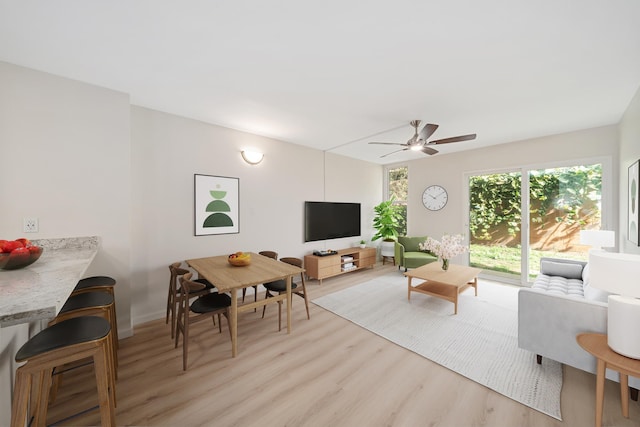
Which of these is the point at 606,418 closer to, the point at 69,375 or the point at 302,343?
the point at 302,343

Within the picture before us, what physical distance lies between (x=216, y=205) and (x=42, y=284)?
2.24 meters

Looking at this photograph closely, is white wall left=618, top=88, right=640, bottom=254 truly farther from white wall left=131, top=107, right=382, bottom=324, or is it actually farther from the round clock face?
white wall left=131, top=107, right=382, bottom=324

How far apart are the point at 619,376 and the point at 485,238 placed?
3.21 metres

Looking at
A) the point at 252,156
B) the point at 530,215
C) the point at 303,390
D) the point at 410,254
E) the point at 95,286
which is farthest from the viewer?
the point at 410,254

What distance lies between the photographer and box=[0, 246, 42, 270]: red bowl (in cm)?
139

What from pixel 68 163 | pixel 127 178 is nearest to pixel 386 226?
pixel 127 178

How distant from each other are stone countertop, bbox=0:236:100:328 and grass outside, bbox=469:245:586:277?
558 cm

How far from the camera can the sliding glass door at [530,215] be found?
3635 mm

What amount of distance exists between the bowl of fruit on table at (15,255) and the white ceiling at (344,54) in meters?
1.43

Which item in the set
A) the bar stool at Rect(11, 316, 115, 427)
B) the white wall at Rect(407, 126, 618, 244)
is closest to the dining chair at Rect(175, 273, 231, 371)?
the bar stool at Rect(11, 316, 115, 427)

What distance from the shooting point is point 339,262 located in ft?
14.9

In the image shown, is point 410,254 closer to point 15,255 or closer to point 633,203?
point 633,203

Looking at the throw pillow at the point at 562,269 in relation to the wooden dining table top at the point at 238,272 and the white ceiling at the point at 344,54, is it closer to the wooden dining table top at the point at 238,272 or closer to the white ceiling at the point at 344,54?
the white ceiling at the point at 344,54

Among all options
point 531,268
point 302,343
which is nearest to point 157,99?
point 302,343
